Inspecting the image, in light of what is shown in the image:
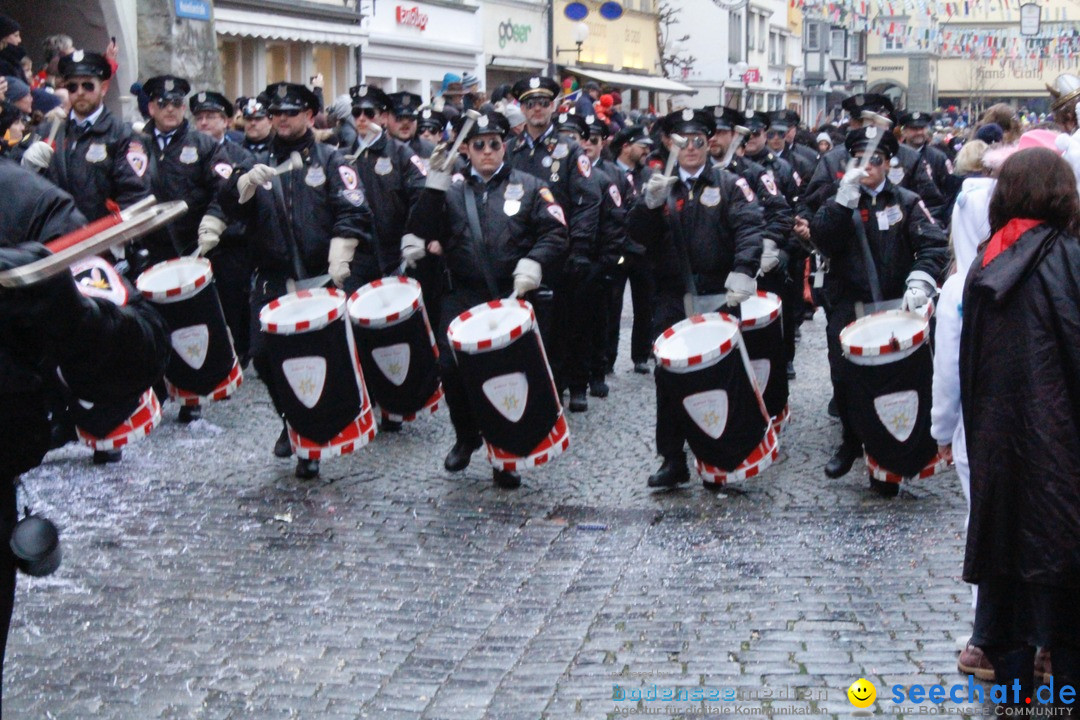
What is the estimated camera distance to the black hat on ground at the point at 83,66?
9133 mm

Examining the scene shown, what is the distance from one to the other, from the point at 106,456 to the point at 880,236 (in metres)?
4.24

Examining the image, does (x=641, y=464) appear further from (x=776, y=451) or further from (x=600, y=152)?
(x=600, y=152)

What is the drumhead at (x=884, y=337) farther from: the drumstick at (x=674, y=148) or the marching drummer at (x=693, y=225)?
the drumstick at (x=674, y=148)

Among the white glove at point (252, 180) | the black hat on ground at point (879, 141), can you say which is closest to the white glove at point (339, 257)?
the white glove at point (252, 180)

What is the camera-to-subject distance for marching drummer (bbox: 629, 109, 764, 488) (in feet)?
27.2

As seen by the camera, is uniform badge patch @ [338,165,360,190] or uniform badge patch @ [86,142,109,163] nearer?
uniform badge patch @ [338,165,360,190]

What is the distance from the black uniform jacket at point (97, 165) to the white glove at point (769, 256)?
3.59m

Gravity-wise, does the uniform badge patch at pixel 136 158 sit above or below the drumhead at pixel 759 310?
above

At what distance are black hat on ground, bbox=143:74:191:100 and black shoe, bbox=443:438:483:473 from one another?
335 centimetres

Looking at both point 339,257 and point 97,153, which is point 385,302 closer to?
point 339,257

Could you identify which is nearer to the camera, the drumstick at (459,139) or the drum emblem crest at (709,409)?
the drum emblem crest at (709,409)

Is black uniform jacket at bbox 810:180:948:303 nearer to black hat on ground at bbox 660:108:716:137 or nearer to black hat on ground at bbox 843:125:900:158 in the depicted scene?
black hat on ground at bbox 843:125:900:158

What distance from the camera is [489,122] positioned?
8.30 metres

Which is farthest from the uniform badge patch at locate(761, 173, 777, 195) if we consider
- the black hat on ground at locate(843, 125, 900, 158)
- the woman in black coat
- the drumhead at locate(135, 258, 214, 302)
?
the woman in black coat
